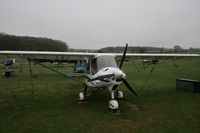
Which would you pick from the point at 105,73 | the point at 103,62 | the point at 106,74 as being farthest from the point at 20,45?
the point at 106,74

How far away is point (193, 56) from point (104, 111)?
834 cm

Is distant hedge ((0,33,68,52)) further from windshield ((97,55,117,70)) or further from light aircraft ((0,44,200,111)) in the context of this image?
windshield ((97,55,117,70))

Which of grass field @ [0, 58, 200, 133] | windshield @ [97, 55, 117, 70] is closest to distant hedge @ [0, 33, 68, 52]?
grass field @ [0, 58, 200, 133]

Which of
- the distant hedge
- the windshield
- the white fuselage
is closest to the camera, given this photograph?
the white fuselage

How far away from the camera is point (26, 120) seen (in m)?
7.67

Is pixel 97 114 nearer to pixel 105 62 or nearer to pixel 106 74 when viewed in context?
pixel 106 74

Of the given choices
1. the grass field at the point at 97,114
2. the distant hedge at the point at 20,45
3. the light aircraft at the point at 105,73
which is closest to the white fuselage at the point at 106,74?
the light aircraft at the point at 105,73

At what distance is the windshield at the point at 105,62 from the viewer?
9.24m

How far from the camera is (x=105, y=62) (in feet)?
30.6

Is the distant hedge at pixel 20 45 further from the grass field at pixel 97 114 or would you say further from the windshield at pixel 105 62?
the windshield at pixel 105 62

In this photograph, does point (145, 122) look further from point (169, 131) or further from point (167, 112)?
point (167, 112)

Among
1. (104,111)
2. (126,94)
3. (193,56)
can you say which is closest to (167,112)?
(104,111)

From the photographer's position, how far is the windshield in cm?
924

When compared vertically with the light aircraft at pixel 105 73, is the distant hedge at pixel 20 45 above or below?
above
